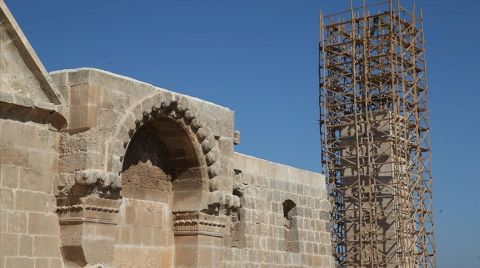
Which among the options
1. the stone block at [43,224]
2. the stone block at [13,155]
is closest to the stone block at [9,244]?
the stone block at [43,224]

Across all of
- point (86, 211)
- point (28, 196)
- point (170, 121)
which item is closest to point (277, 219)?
point (170, 121)

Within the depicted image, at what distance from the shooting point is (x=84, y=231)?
8.28 metres

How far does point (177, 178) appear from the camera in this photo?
10555 millimetres

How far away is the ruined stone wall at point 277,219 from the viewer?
1202cm

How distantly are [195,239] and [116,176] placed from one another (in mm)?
2092

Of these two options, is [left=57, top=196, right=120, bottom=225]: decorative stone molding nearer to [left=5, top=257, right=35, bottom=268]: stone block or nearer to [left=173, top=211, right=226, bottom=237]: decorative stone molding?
[left=5, top=257, right=35, bottom=268]: stone block

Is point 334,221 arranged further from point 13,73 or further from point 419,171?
point 13,73

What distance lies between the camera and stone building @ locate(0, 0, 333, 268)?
8.09 metres

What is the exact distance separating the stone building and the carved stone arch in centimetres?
2

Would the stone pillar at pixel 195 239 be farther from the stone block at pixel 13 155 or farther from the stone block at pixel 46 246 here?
the stone block at pixel 13 155

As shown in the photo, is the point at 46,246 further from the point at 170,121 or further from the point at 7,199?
the point at 170,121

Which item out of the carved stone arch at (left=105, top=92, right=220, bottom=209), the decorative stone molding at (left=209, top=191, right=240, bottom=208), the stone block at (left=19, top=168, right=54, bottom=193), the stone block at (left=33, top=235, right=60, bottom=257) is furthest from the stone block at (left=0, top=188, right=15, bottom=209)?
the decorative stone molding at (left=209, top=191, right=240, bottom=208)

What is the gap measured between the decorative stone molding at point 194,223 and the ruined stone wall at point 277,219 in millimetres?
752

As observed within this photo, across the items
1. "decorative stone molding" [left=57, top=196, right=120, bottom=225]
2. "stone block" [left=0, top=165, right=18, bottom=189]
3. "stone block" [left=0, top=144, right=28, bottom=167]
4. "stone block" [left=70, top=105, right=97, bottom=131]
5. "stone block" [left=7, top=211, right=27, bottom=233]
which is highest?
"stone block" [left=70, top=105, right=97, bottom=131]
